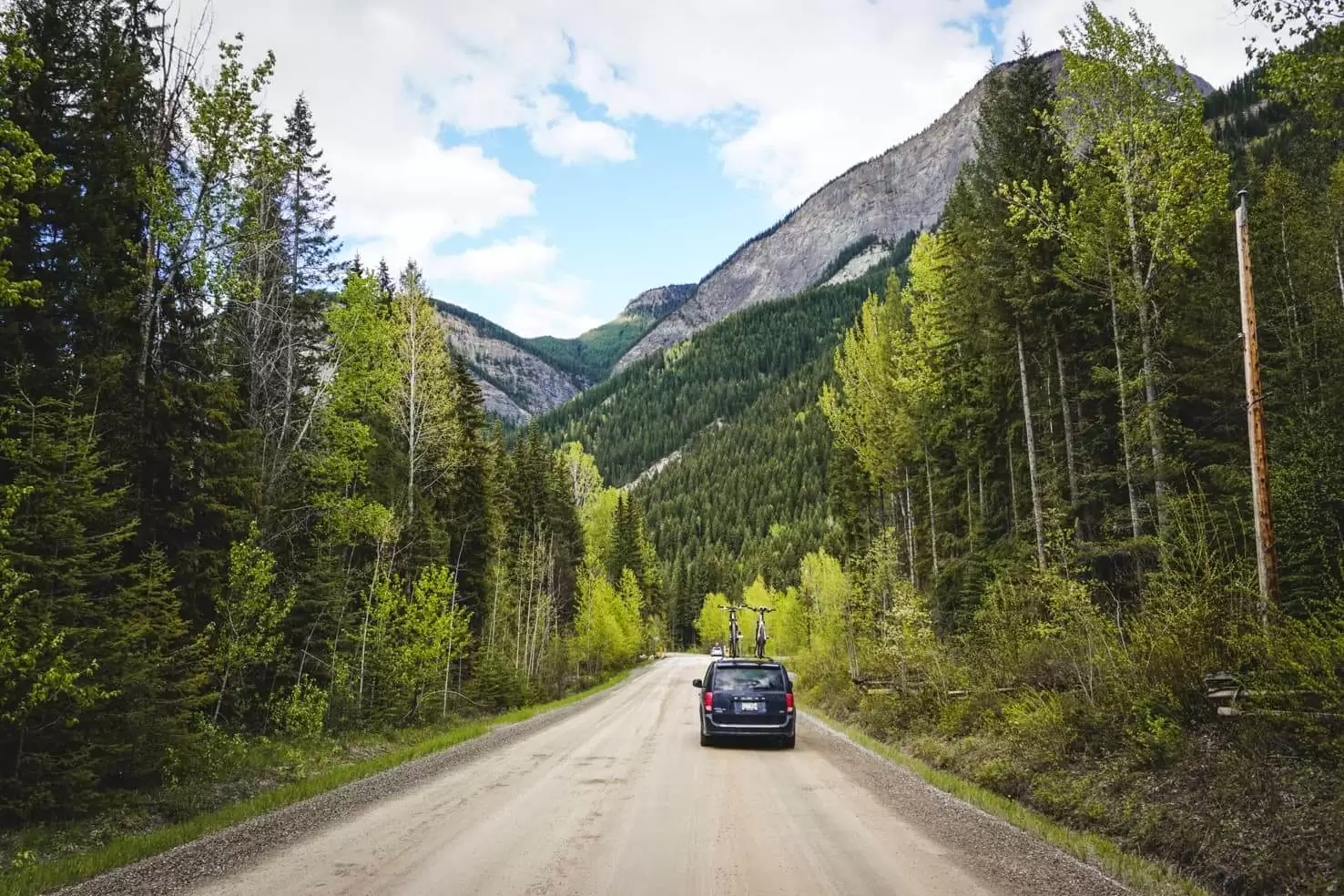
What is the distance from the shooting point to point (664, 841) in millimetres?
6824

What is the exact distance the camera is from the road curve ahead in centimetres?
552

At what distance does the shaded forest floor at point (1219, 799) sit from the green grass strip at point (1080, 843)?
0.22 metres

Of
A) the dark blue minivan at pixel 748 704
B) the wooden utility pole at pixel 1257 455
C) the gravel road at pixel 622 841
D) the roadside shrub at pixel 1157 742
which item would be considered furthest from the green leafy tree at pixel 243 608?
the wooden utility pole at pixel 1257 455

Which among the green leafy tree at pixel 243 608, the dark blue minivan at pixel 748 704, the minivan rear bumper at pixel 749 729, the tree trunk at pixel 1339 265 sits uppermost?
the tree trunk at pixel 1339 265

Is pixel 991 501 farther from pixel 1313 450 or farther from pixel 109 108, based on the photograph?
pixel 109 108

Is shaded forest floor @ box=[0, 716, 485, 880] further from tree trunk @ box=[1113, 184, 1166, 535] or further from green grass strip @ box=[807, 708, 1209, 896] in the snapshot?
tree trunk @ box=[1113, 184, 1166, 535]

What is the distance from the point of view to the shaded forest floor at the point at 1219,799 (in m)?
5.48

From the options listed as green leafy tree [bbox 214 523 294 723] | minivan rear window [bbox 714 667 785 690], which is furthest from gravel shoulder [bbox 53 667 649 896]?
minivan rear window [bbox 714 667 785 690]

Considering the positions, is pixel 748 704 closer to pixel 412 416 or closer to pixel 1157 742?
pixel 1157 742

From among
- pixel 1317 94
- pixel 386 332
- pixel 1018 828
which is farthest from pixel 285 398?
pixel 1317 94

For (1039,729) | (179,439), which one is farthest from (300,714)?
(1039,729)

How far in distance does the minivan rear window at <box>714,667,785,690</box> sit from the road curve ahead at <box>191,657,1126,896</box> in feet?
10.9

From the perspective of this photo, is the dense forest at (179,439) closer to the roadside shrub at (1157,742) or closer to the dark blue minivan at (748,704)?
the dark blue minivan at (748,704)

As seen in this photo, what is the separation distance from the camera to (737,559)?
4737 inches
